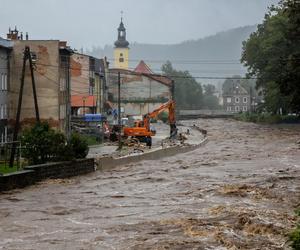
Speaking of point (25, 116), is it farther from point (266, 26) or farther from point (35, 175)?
→ point (266, 26)

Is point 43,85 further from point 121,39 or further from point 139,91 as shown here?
point 121,39

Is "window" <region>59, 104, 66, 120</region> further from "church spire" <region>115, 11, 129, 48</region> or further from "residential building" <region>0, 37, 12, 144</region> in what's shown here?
"church spire" <region>115, 11, 129, 48</region>

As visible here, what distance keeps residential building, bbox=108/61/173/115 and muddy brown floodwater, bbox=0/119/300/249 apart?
83.1 m

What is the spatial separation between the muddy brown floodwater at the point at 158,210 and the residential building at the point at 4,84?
20.6 metres

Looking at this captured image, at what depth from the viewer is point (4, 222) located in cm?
2398

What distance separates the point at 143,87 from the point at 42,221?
107862 mm

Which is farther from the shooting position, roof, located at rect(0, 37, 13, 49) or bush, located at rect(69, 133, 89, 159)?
roof, located at rect(0, 37, 13, 49)

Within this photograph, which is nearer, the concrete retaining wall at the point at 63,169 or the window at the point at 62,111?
the concrete retaining wall at the point at 63,169

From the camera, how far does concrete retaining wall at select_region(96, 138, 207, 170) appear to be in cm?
4575

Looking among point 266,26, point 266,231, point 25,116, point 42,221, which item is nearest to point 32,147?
point 42,221

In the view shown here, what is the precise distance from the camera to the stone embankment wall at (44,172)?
3203 centimetres

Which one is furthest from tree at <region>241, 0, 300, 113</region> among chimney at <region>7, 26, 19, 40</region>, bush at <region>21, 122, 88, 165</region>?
bush at <region>21, 122, 88, 165</region>

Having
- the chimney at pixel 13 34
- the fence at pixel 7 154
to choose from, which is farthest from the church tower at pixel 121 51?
the fence at pixel 7 154

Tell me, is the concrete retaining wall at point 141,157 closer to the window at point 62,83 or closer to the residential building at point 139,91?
the window at point 62,83
